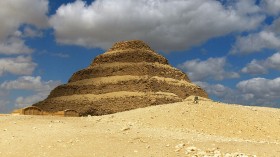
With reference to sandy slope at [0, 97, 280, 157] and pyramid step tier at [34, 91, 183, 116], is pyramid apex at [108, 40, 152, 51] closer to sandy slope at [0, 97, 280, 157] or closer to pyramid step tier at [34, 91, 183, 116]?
pyramid step tier at [34, 91, 183, 116]

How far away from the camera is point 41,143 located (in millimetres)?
12734

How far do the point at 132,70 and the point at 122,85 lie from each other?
10.2 ft

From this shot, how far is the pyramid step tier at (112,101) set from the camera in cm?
4416

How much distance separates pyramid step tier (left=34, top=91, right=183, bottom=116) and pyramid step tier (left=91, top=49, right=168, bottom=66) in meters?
6.79

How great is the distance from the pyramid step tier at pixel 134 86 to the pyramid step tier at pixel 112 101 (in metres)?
1.08

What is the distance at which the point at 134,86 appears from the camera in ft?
157

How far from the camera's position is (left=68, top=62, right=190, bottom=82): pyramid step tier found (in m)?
50.7

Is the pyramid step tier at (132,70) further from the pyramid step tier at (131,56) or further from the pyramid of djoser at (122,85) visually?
the pyramid step tier at (131,56)

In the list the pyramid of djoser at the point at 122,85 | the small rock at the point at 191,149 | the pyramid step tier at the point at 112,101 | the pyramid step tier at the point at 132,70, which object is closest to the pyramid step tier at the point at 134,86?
the pyramid of djoser at the point at 122,85

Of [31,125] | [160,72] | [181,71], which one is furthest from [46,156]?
[181,71]

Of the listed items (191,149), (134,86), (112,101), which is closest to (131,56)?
(134,86)

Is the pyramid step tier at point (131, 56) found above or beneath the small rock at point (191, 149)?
above

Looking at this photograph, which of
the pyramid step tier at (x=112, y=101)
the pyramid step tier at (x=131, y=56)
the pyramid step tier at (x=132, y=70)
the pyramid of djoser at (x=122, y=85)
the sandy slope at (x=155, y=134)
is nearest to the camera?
the sandy slope at (x=155, y=134)

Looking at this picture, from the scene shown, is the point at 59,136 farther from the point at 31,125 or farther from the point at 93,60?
the point at 93,60
